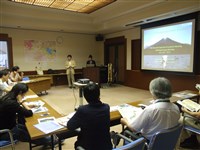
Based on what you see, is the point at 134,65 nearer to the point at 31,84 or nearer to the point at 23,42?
the point at 31,84

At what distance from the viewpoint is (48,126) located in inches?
67.3

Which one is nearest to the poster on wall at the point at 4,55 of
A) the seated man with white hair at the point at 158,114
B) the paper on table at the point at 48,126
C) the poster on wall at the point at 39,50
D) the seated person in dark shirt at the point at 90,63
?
the poster on wall at the point at 39,50

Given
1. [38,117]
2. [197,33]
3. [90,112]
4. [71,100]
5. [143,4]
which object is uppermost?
[143,4]

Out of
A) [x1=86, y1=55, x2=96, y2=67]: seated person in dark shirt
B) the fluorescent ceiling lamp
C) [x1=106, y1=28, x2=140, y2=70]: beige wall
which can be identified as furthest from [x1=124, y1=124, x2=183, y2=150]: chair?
[x1=86, y1=55, x2=96, y2=67]: seated person in dark shirt

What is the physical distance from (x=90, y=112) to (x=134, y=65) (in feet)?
20.4

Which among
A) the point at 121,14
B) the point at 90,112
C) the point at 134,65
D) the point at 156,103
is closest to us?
the point at 90,112

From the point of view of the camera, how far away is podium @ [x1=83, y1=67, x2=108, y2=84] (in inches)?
296

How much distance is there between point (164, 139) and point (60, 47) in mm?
7558

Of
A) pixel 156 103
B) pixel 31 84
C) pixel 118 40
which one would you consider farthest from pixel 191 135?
pixel 118 40

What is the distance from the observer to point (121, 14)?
6129 mm

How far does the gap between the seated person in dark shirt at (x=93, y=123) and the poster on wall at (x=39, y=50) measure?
6879 millimetres

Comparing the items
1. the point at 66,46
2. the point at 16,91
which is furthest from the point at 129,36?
the point at 16,91

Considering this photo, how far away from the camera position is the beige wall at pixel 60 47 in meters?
7.23

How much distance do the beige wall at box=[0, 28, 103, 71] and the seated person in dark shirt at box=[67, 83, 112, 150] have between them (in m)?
6.84
